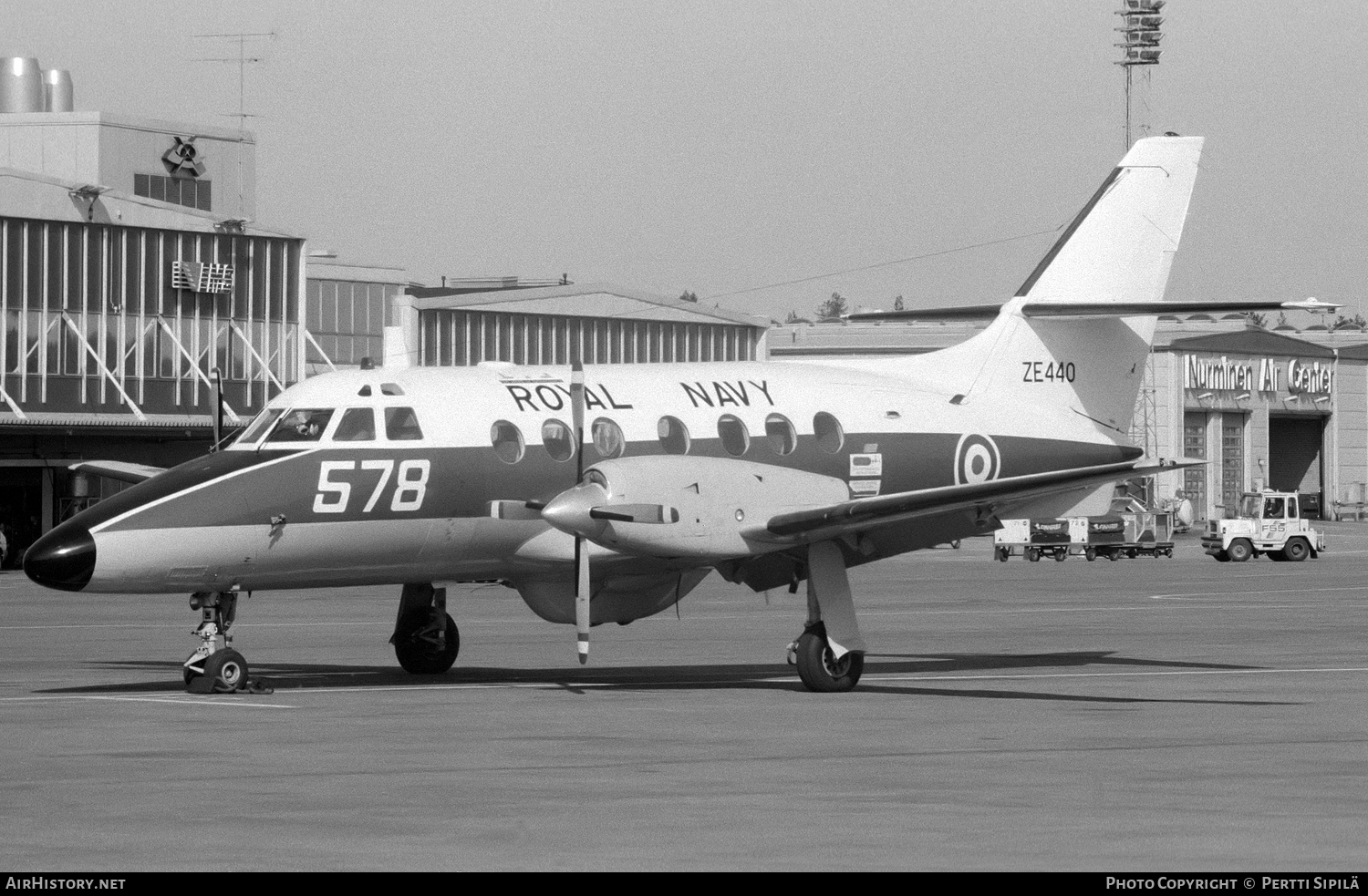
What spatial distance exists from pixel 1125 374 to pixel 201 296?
159 ft

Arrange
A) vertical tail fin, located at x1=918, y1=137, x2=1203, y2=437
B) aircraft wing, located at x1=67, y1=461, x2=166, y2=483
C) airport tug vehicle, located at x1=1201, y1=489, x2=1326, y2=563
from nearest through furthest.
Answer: aircraft wing, located at x1=67, y1=461, x2=166, y2=483, vertical tail fin, located at x1=918, y1=137, x2=1203, y2=437, airport tug vehicle, located at x1=1201, y1=489, x2=1326, y2=563

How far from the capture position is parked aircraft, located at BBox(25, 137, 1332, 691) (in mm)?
17562

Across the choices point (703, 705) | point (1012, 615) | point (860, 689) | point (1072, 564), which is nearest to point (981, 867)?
point (703, 705)

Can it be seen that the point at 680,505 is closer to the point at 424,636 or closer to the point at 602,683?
the point at 602,683

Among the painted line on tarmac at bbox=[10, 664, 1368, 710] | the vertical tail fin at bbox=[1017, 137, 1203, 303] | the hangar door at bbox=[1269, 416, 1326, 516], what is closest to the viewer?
the painted line on tarmac at bbox=[10, 664, 1368, 710]

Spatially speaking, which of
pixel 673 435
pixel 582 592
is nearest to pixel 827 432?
pixel 673 435

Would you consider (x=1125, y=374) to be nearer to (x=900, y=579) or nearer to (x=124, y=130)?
(x=900, y=579)

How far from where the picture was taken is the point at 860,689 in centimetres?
1917

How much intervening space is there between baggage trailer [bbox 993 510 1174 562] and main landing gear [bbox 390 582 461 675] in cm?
4115

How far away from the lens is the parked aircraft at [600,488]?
1756 cm

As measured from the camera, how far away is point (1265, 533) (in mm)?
59438

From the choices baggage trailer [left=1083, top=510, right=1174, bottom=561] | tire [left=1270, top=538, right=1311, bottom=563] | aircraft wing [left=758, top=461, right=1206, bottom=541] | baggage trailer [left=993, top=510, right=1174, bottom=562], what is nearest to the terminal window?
baggage trailer [left=993, top=510, right=1174, bottom=562]

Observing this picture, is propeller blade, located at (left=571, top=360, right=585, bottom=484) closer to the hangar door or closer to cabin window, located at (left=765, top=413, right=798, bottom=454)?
cabin window, located at (left=765, top=413, right=798, bottom=454)

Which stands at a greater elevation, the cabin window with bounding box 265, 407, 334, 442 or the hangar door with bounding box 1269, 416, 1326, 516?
the cabin window with bounding box 265, 407, 334, 442
